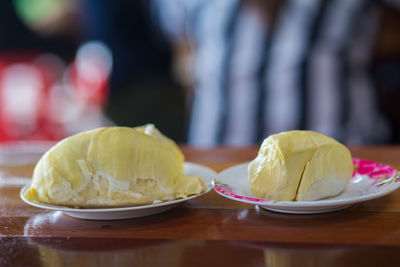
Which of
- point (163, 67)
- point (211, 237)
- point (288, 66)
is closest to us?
point (211, 237)

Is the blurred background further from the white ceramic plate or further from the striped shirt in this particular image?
the white ceramic plate

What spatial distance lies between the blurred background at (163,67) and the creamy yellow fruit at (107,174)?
5.41 ft

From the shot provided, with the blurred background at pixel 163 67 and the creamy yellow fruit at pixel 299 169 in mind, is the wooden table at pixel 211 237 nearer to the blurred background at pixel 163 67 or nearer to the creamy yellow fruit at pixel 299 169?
the creamy yellow fruit at pixel 299 169

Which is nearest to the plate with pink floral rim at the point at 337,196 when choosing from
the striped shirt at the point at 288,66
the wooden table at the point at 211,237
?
the wooden table at the point at 211,237

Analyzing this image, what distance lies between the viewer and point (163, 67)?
2.27 m

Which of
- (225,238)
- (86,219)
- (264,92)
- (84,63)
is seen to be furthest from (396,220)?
(84,63)

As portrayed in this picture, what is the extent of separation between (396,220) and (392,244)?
72 mm

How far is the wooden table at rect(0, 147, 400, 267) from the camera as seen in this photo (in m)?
0.38

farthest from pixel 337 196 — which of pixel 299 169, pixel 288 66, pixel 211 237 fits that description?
pixel 288 66

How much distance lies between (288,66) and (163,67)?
2.15 ft

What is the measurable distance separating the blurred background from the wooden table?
5.29ft

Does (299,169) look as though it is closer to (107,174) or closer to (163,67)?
(107,174)

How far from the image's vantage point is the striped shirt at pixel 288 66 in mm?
2021

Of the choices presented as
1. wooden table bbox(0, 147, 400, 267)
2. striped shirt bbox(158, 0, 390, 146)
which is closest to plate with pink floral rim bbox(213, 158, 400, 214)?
wooden table bbox(0, 147, 400, 267)
